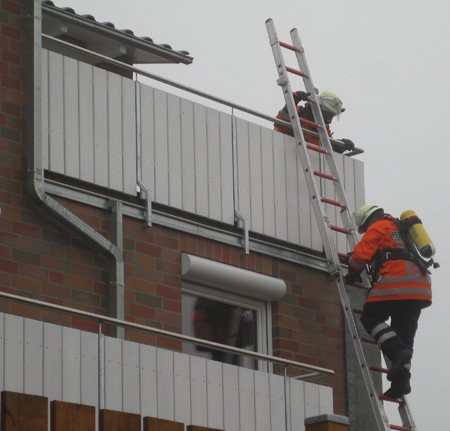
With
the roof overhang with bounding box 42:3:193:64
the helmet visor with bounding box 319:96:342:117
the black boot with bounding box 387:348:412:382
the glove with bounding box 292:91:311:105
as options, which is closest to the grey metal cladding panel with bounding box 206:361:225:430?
the black boot with bounding box 387:348:412:382

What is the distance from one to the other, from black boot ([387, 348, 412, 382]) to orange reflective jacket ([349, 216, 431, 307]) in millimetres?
556

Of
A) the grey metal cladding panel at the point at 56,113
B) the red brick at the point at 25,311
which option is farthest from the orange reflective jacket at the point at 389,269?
the red brick at the point at 25,311

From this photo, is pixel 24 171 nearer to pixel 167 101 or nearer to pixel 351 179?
pixel 167 101

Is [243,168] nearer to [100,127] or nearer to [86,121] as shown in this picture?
[100,127]

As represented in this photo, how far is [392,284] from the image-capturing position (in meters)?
10.7

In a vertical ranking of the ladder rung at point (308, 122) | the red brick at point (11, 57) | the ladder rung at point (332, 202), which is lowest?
the ladder rung at point (332, 202)

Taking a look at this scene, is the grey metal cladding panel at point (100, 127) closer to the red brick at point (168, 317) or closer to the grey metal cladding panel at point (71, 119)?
the grey metal cladding panel at point (71, 119)

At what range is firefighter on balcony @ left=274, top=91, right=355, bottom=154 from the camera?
40.6ft

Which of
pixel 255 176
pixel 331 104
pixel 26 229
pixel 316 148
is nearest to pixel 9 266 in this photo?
pixel 26 229

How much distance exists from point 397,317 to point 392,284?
1.08ft

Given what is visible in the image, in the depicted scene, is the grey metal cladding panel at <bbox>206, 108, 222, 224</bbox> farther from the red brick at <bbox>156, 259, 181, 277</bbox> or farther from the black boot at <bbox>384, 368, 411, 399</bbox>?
the black boot at <bbox>384, 368, 411, 399</bbox>

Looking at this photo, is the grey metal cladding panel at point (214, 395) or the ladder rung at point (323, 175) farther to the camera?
the ladder rung at point (323, 175)

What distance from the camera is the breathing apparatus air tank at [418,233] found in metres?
10.7

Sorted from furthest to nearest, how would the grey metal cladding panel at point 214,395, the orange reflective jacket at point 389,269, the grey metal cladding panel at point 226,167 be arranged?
the grey metal cladding panel at point 226,167 < the orange reflective jacket at point 389,269 < the grey metal cladding panel at point 214,395
